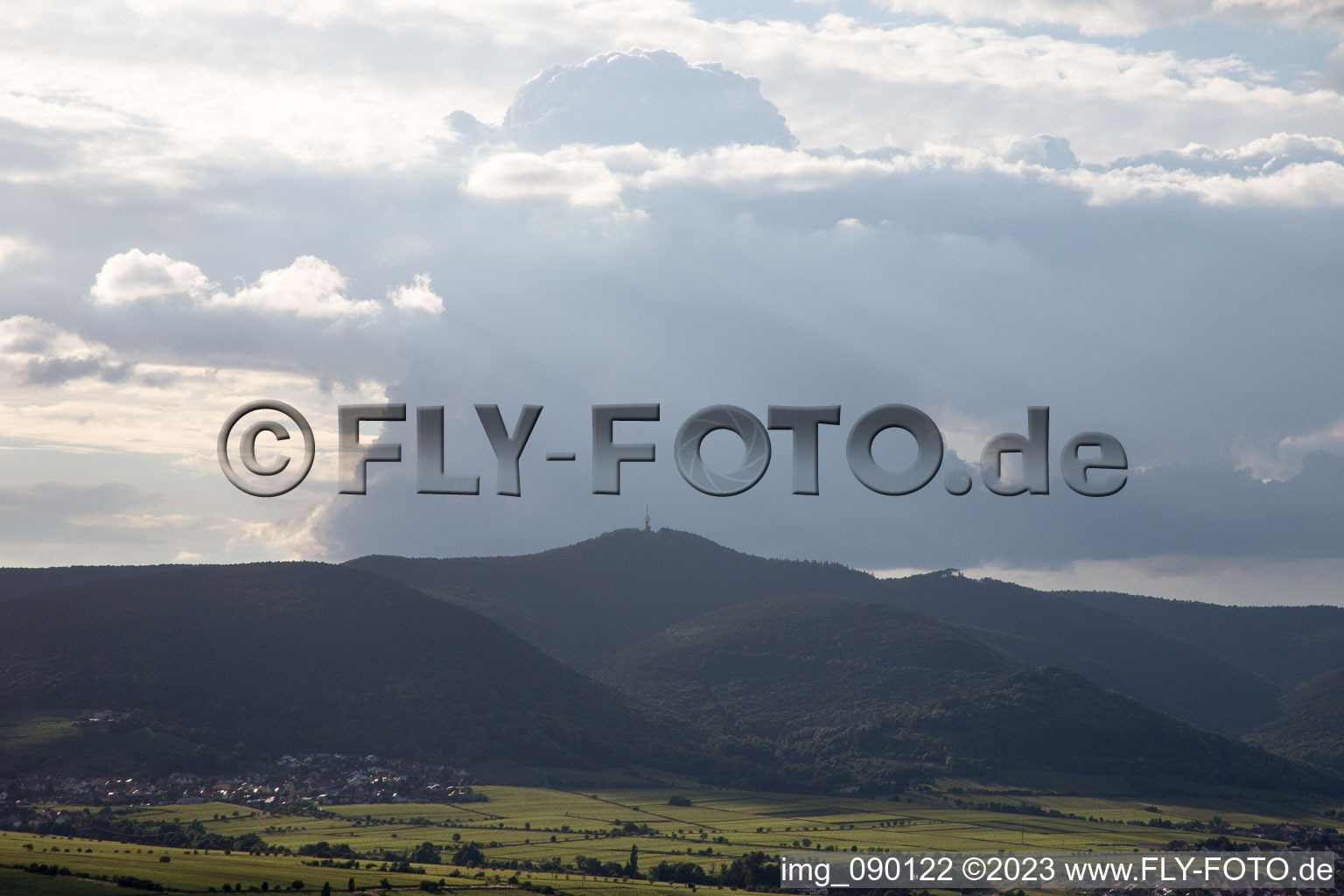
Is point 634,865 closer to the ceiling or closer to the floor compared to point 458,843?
closer to the ceiling

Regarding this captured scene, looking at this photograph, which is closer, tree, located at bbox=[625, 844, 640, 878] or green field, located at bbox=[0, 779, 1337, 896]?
green field, located at bbox=[0, 779, 1337, 896]

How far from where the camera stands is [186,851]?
469 feet

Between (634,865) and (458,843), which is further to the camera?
(458,843)

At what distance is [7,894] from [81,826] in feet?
272

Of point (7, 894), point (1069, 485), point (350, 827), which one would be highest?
point (1069, 485)

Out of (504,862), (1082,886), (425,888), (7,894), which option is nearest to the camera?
(7,894)

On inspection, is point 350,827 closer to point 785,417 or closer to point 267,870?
point 267,870

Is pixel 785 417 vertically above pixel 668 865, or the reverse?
pixel 785 417

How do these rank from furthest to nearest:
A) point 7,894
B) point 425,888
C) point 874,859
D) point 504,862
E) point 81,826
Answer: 1. point 81,826
2. point 504,862
3. point 874,859
4. point 425,888
5. point 7,894

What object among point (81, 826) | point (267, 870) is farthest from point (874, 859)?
point (81, 826)

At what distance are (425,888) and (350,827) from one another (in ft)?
237

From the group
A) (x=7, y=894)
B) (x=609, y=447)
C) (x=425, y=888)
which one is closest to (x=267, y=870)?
(x=425, y=888)

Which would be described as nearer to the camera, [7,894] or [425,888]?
[7,894]

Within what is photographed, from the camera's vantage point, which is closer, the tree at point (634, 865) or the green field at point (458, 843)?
the green field at point (458, 843)
